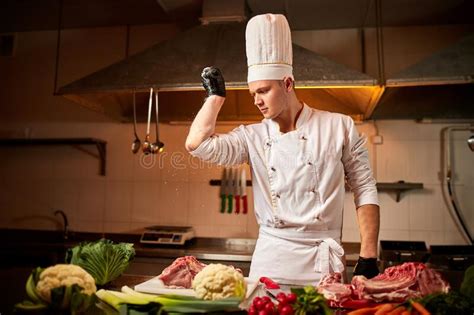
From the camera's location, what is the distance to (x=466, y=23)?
9.71 feet

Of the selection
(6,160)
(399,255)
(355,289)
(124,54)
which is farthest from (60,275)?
(6,160)

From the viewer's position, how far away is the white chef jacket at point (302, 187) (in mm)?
1327

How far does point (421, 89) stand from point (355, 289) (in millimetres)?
1808

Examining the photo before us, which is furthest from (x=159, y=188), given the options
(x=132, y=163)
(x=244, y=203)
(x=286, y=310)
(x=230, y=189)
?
(x=286, y=310)

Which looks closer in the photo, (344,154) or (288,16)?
(344,154)

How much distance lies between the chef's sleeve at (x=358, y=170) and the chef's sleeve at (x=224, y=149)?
36 centimetres

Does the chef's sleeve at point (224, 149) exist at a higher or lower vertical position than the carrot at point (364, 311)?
higher

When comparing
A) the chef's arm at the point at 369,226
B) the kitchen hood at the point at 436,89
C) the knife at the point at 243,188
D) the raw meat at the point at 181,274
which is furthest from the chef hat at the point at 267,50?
the knife at the point at 243,188

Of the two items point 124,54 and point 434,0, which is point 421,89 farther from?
point 124,54

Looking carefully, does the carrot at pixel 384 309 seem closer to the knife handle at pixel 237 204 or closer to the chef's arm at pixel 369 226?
the chef's arm at pixel 369 226

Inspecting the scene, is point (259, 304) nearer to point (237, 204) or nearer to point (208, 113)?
point (208, 113)

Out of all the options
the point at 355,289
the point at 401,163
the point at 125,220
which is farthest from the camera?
the point at 125,220

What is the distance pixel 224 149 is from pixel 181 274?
0.47 meters

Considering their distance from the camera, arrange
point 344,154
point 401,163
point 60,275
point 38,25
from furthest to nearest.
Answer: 1. point 38,25
2. point 401,163
3. point 344,154
4. point 60,275
